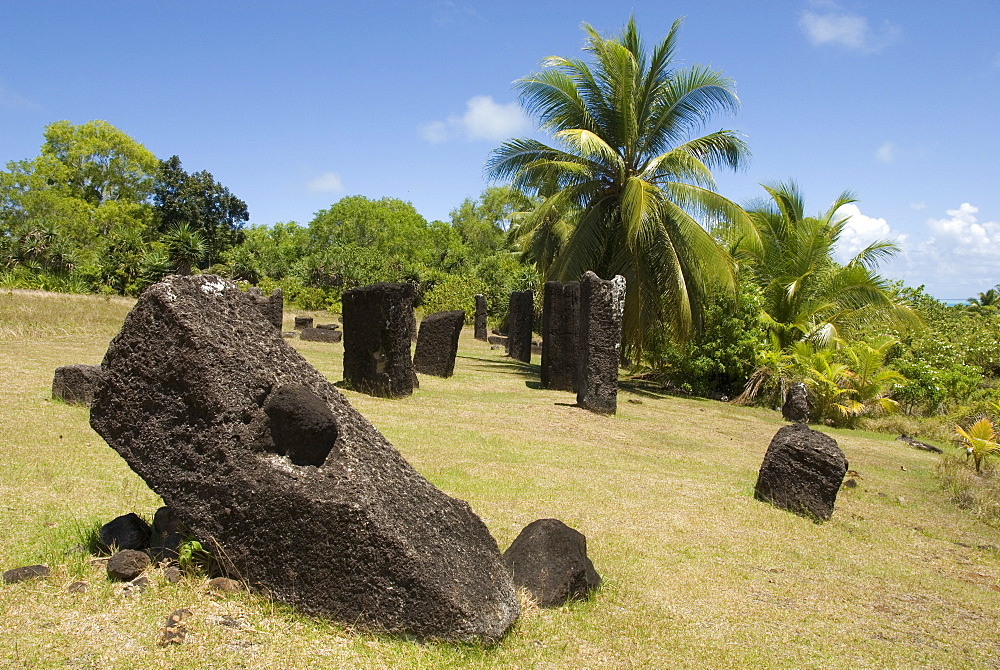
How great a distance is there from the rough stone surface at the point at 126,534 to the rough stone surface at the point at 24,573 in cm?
37

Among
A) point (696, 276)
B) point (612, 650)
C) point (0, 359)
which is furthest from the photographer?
point (696, 276)

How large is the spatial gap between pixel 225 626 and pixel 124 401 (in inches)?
50.1

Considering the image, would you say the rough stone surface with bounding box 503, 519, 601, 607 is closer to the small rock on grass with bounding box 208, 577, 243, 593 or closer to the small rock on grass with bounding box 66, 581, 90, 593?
the small rock on grass with bounding box 208, 577, 243, 593

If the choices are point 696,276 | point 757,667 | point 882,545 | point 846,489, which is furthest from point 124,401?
point 696,276

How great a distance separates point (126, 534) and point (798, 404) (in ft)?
44.3

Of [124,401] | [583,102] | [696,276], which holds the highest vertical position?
[583,102]

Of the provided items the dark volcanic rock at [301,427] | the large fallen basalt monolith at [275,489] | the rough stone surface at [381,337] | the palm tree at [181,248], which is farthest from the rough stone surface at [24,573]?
the palm tree at [181,248]

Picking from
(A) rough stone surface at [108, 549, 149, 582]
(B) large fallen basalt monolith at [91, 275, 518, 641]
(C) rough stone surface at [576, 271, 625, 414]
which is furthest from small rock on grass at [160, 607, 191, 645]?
(C) rough stone surface at [576, 271, 625, 414]

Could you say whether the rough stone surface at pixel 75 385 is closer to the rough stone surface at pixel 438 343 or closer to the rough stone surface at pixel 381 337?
the rough stone surface at pixel 381 337

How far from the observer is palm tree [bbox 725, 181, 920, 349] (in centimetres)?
2016

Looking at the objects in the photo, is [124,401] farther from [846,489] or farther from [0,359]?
[0,359]

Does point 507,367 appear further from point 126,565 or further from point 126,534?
point 126,565

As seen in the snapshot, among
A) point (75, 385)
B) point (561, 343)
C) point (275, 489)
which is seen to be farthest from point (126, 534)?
point (561, 343)

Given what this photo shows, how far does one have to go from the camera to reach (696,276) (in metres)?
19.0
